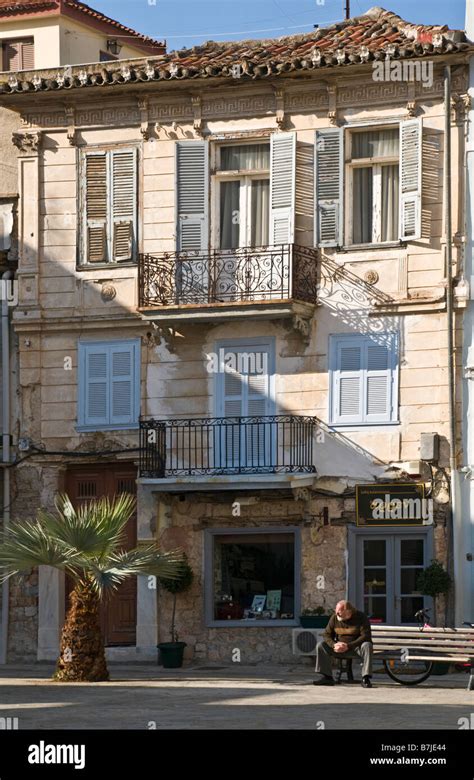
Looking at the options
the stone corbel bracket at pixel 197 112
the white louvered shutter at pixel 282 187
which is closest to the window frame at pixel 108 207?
the stone corbel bracket at pixel 197 112

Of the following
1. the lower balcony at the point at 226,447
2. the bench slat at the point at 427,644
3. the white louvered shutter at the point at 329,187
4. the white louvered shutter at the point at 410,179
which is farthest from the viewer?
the white louvered shutter at the point at 329,187

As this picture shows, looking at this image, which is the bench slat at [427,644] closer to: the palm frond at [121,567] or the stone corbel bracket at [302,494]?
the palm frond at [121,567]

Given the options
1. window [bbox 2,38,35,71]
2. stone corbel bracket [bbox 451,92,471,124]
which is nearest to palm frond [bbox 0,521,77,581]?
stone corbel bracket [bbox 451,92,471,124]

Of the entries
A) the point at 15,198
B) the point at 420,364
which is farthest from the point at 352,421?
the point at 15,198

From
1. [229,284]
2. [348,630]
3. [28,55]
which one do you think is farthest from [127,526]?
[28,55]

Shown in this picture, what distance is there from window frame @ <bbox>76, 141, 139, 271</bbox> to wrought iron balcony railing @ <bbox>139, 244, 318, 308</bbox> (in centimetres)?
66

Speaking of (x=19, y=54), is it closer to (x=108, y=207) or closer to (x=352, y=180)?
(x=108, y=207)

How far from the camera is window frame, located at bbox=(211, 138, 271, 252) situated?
3127cm

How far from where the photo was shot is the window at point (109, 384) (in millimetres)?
31484

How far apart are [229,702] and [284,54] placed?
13.0m

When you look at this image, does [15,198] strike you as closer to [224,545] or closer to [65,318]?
[65,318]

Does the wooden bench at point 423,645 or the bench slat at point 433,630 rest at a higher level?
the bench slat at point 433,630

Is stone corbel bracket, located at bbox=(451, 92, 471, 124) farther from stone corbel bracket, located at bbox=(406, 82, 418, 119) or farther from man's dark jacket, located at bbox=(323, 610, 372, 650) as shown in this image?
man's dark jacket, located at bbox=(323, 610, 372, 650)

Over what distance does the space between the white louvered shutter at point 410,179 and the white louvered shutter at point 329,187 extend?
105 centimetres
